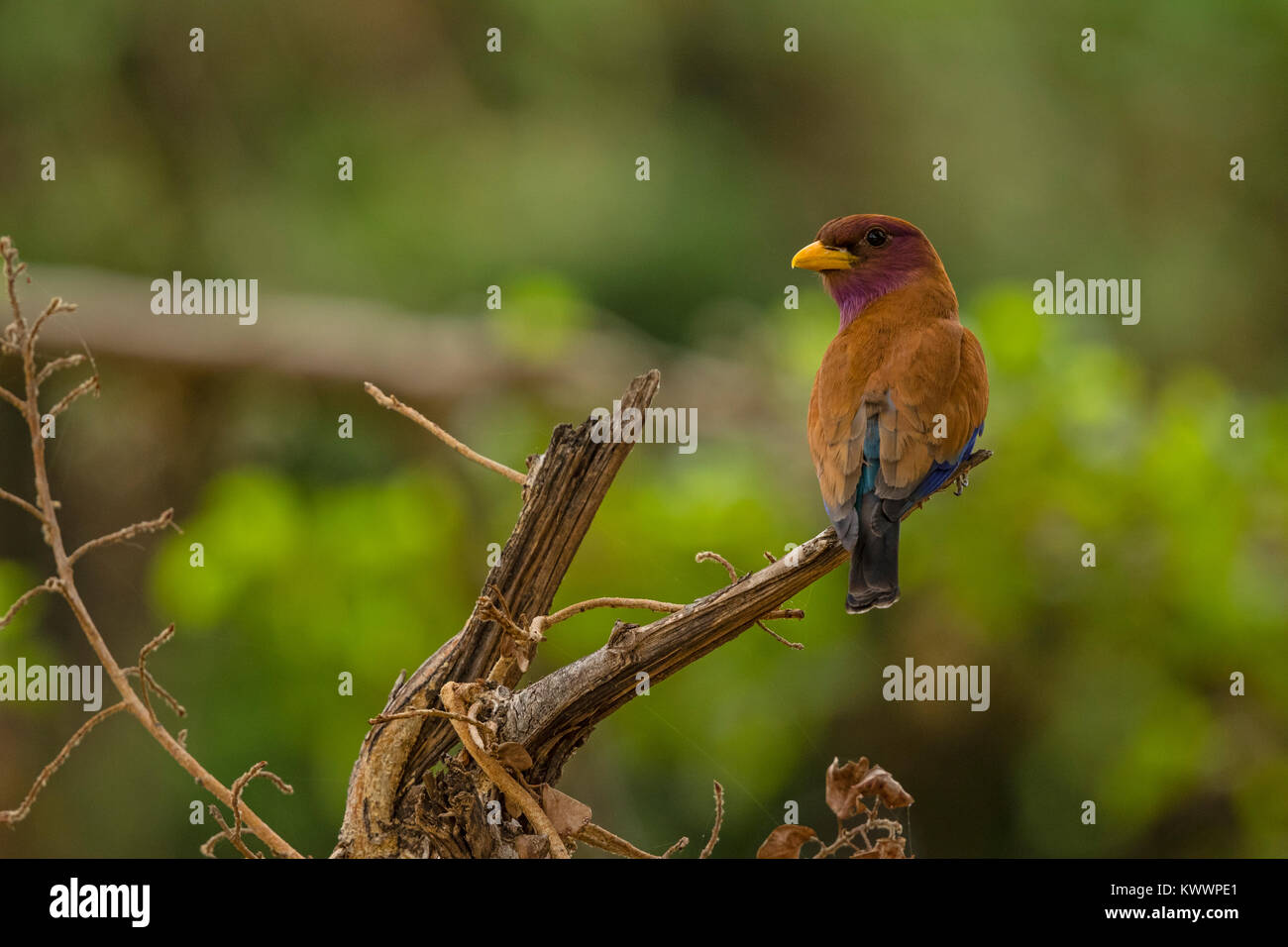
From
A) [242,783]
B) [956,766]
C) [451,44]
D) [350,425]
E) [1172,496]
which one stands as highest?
[451,44]

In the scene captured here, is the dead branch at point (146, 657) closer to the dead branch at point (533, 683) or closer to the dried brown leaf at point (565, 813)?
the dead branch at point (533, 683)

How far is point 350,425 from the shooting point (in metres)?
4.01

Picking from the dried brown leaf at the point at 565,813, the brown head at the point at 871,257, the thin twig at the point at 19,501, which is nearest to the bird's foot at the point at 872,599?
the dried brown leaf at the point at 565,813

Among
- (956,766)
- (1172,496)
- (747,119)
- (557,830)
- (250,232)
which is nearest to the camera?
(557,830)

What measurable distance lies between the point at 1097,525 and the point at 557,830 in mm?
2336

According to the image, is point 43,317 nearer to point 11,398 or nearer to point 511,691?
point 11,398

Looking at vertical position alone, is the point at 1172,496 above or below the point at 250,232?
below

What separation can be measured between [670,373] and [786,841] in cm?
294

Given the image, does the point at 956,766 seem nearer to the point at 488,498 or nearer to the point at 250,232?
the point at 488,498

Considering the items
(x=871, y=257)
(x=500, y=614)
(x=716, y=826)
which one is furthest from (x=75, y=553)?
(x=871, y=257)

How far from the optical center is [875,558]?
1383 millimetres

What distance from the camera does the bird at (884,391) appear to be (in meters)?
1.44

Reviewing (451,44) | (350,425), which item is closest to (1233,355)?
(350,425)

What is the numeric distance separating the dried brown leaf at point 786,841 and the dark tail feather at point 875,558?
28cm
